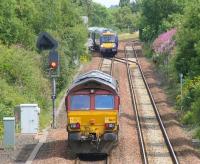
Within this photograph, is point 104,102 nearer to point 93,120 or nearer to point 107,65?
point 93,120

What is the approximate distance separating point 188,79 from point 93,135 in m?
13.3

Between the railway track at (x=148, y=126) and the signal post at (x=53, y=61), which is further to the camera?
the signal post at (x=53, y=61)

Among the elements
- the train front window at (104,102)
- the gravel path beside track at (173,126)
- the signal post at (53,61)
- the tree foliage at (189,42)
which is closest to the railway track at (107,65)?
the gravel path beside track at (173,126)

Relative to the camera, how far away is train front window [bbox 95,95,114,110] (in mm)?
22000

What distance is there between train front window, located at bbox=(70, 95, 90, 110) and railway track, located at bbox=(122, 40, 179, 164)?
2.79m

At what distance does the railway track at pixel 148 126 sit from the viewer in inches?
888

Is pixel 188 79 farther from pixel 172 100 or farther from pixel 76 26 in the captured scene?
pixel 76 26

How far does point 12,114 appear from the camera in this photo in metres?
26.6

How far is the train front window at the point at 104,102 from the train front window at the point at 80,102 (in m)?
0.33

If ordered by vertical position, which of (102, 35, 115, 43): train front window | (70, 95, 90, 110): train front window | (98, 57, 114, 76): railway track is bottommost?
(98, 57, 114, 76): railway track

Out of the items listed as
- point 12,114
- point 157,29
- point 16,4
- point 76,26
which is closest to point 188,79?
point 12,114

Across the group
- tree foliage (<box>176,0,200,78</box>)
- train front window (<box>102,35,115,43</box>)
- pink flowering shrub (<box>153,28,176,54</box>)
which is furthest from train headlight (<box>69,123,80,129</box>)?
train front window (<box>102,35,115,43</box>)

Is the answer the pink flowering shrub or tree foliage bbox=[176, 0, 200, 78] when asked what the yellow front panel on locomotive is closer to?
tree foliage bbox=[176, 0, 200, 78]

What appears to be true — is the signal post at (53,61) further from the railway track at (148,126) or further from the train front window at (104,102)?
the train front window at (104,102)
